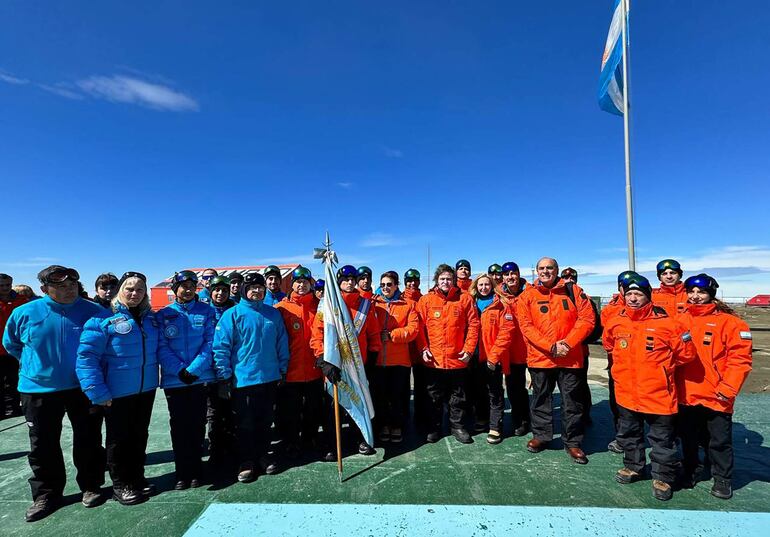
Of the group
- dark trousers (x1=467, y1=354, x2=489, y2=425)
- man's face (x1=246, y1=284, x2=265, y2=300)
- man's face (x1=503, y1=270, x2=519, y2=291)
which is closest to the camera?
man's face (x1=246, y1=284, x2=265, y2=300)

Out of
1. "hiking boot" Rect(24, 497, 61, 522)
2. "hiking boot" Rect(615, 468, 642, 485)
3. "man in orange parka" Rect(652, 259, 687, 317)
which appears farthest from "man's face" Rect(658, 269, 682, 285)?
"hiking boot" Rect(24, 497, 61, 522)

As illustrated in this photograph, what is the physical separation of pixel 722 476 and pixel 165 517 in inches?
195

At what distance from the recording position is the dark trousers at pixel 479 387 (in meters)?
5.06

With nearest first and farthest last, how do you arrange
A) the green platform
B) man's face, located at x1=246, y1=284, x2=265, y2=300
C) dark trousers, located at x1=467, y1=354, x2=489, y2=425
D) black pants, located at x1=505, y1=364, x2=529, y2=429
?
the green platform
man's face, located at x1=246, y1=284, x2=265, y2=300
black pants, located at x1=505, y1=364, x2=529, y2=429
dark trousers, located at x1=467, y1=354, x2=489, y2=425

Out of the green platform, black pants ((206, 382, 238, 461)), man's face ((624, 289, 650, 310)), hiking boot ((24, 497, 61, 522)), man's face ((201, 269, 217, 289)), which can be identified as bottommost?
the green platform

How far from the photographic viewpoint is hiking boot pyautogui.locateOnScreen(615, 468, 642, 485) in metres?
3.44

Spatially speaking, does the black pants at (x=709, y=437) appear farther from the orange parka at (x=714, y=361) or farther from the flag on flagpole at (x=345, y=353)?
the flag on flagpole at (x=345, y=353)

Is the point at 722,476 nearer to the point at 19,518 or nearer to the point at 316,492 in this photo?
the point at 316,492

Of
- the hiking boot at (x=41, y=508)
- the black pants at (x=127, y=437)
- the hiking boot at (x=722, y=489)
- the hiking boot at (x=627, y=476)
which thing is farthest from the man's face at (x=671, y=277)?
the hiking boot at (x=41, y=508)

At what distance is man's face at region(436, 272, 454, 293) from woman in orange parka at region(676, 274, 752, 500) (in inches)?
95.6

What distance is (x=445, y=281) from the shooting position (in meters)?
4.64

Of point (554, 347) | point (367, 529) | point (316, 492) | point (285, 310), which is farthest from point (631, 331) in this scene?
point (285, 310)

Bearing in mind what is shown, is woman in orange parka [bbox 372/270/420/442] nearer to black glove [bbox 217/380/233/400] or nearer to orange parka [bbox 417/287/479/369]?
orange parka [bbox 417/287/479/369]

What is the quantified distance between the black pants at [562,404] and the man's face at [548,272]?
39.9 inches
